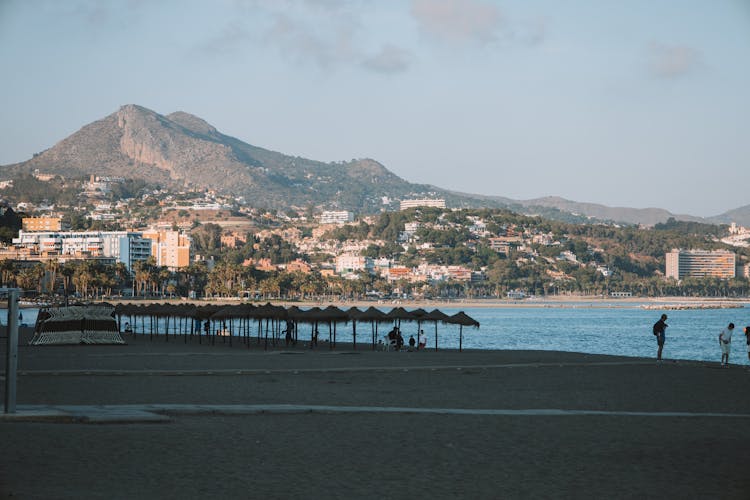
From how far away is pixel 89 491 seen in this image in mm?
9117

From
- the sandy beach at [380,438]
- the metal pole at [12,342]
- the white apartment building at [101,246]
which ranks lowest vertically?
the sandy beach at [380,438]

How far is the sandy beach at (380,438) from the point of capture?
387 inches

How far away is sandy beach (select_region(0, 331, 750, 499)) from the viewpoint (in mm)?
9828

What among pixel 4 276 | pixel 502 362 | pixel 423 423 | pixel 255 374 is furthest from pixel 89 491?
pixel 4 276

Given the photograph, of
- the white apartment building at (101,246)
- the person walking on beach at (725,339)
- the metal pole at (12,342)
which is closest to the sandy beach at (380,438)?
the metal pole at (12,342)

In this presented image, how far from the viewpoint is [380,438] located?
13125 mm

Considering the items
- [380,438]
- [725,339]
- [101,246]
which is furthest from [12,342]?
[101,246]

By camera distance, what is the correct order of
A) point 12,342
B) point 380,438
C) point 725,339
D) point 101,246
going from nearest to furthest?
point 12,342
point 380,438
point 725,339
point 101,246

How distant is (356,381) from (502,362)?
9.56 m

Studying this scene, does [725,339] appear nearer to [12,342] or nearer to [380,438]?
[380,438]

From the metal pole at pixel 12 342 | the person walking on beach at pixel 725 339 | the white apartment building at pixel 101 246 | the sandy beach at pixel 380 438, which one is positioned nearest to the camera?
the sandy beach at pixel 380 438

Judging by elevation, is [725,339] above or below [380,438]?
above

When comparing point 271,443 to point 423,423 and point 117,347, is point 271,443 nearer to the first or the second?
point 423,423

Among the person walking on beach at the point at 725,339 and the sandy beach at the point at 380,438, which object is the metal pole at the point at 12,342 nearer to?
the sandy beach at the point at 380,438
